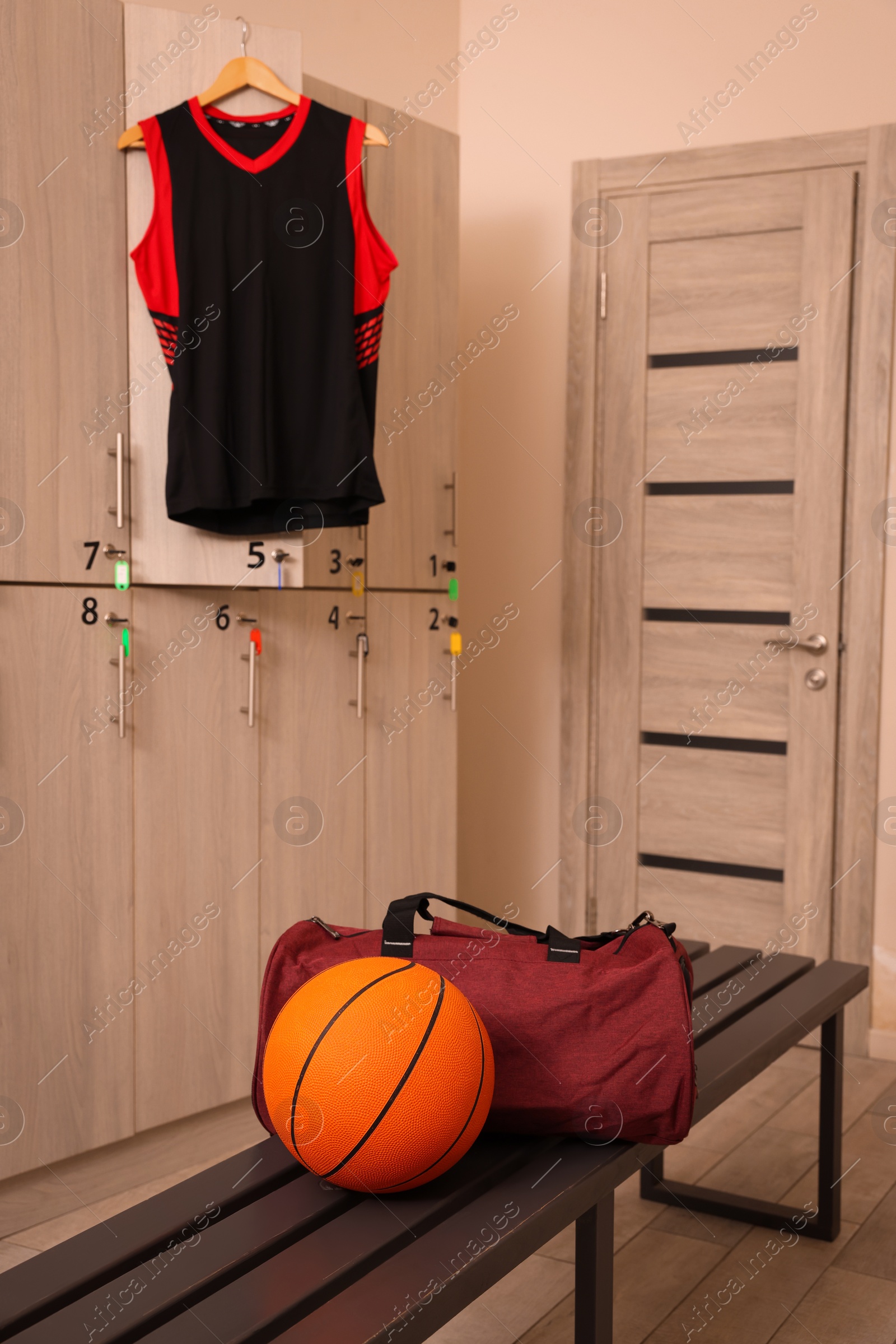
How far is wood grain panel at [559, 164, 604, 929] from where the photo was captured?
3404 millimetres

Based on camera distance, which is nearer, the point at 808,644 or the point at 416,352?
the point at 416,352

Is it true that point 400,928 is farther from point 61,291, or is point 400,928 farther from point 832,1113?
point 61,291

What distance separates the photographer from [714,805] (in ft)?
10.8

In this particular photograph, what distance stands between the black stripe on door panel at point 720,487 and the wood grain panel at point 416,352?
2.28 ft

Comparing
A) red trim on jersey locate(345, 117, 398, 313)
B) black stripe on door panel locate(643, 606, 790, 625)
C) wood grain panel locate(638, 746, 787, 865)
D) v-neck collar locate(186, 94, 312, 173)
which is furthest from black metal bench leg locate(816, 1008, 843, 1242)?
v-neck collar locate(186, 94, 312, 173)

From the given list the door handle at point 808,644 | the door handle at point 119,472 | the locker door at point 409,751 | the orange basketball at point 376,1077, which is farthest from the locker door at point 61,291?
the door handle at point 808,644

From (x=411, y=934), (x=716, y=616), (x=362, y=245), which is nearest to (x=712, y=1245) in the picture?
(x=411, y=934)

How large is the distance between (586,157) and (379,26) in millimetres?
690

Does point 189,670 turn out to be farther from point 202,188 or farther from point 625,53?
point 625,53

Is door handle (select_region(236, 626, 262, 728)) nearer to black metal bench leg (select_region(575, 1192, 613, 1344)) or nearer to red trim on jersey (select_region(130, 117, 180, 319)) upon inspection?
red trim on jersey (select_region(130, 117, 180, 319))

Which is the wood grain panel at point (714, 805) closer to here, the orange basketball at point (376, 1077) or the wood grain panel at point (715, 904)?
the wood grain panel at point (715, 904)

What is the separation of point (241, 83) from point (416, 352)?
2.48 ft

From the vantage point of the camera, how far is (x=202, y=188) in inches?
88.1

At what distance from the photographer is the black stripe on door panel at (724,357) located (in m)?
3.15
